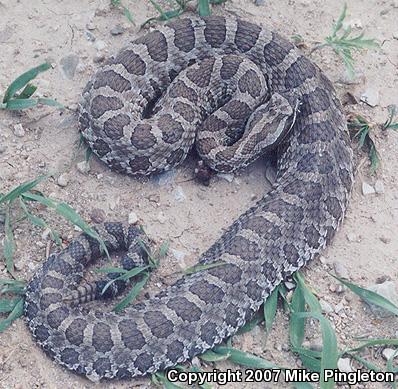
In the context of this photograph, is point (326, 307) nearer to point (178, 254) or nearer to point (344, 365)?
point (344, 365)

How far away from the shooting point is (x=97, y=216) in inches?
288

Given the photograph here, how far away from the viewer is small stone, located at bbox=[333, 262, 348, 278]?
7109 millimetres

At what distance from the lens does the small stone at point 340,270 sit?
711cm

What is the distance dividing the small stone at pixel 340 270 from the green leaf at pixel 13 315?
10.1ft

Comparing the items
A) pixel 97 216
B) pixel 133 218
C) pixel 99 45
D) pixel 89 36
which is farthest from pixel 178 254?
pixel 89 36

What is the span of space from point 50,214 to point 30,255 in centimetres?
52

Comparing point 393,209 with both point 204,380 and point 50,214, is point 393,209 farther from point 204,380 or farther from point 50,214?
point 50,214

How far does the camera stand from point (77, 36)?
856 centimetres

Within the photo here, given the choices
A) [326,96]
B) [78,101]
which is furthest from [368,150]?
[78,101]

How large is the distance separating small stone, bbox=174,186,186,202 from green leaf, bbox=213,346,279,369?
5.94ft

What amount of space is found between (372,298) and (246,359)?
52.6 inches

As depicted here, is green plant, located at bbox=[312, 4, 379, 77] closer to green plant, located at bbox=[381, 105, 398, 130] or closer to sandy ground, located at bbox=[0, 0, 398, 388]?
sandy ground, located at bbox=[0, 0, 398, 388]

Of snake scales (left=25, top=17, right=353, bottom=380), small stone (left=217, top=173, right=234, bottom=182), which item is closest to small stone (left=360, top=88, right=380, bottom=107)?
snake scales (left=25, top=17, right=353, bottom=380)

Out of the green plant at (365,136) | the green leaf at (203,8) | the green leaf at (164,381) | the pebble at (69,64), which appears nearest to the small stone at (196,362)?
the green leaf at (164,381)
